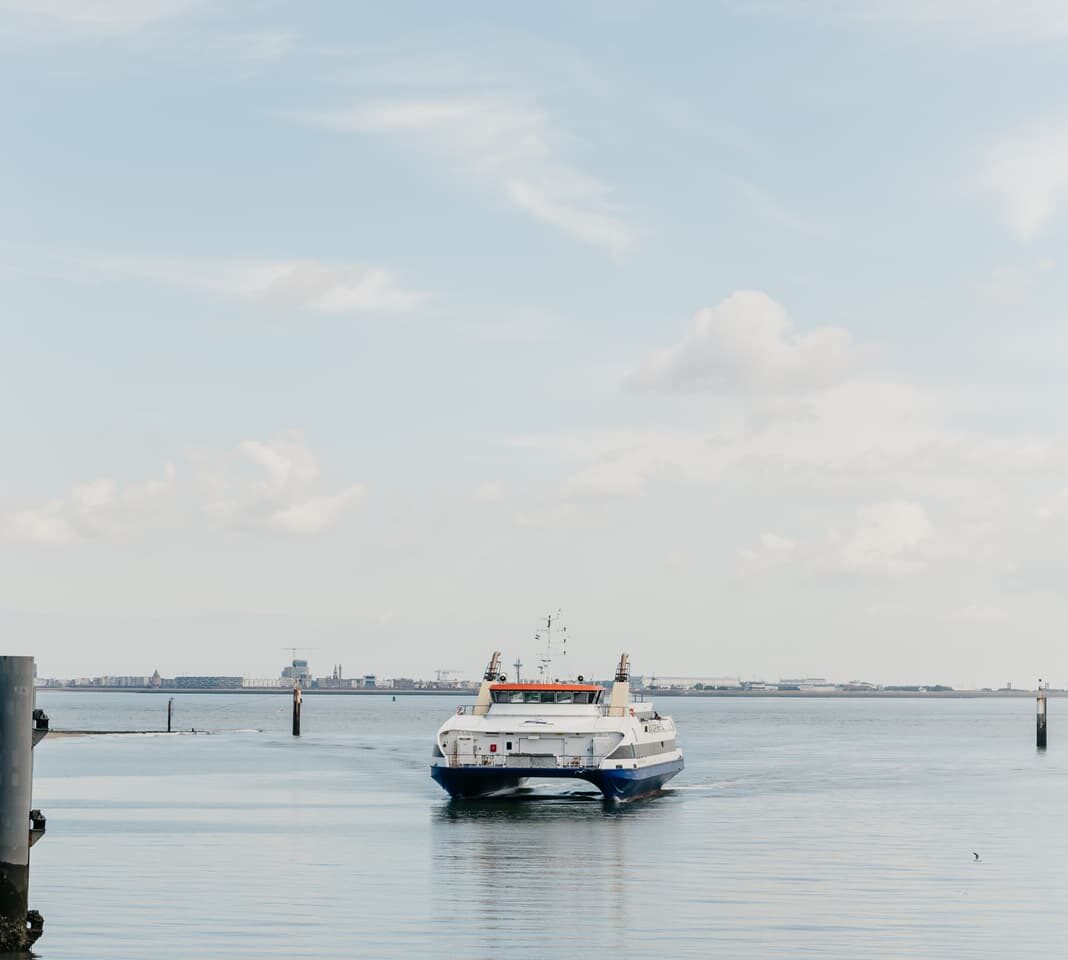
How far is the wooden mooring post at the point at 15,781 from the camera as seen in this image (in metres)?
27.9

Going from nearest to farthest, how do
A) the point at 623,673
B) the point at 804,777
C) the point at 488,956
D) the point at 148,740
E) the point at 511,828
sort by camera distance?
the point at 488,956 → the point at 511,828 → the point at 623,673 → the point at 804,777 → the point at 148,740

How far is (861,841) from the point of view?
5512 cm

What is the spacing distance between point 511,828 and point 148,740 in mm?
79394

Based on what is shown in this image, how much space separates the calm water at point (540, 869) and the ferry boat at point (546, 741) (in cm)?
156

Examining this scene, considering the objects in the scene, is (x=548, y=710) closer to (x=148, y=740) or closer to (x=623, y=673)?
(x=623, y=673)

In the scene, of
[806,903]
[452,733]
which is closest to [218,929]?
[806,903]

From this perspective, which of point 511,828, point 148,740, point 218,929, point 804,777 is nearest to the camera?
point 218,929

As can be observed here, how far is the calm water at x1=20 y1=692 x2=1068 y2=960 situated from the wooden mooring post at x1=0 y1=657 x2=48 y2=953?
3.34 meters

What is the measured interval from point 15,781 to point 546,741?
3940cm

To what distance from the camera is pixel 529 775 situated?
65.0 metres

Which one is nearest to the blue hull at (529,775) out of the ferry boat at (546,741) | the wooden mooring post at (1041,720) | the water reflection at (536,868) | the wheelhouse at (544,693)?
the ferry boat at (546,741)

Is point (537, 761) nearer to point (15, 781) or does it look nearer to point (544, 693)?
point (544, 693)

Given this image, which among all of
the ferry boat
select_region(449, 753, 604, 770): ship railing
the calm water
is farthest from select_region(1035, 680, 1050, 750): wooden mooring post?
select_region(449, 753, 604, 770): ship railing

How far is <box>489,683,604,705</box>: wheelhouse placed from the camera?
69.7m
